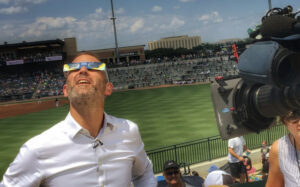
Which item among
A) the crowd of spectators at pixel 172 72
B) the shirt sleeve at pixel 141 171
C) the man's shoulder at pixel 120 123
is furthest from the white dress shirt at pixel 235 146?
the crowd of spectators at pixel 172 72

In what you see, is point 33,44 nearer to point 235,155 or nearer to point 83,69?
point 235,155

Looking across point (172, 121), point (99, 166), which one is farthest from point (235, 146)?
point (172, 121)

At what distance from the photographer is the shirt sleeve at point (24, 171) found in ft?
5.63

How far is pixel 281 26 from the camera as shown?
7.20 feet

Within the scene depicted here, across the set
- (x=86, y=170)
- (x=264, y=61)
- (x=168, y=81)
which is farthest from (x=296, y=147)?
(x=168, y=81)

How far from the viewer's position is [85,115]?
1.98 m

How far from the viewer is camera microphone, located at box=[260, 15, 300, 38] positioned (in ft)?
7.13

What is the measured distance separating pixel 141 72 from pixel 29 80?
21.5 metres

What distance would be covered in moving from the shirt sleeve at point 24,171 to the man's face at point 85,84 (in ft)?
1.39

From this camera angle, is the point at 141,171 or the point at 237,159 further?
the point at 237,159

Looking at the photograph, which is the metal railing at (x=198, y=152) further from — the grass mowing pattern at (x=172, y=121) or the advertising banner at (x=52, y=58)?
the advertising banner at (x=52, y=58)

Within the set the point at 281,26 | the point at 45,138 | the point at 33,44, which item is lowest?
the point at 45,138

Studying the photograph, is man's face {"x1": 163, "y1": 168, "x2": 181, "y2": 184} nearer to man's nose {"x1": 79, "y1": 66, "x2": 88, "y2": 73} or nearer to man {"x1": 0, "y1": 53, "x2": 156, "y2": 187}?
man {"x1": 0, "y1": 53, "x2": 156, "y2": 187}

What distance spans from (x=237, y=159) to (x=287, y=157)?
19.4 feet
